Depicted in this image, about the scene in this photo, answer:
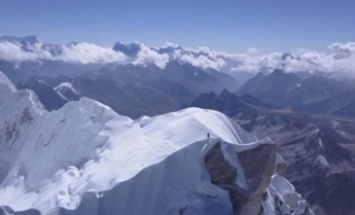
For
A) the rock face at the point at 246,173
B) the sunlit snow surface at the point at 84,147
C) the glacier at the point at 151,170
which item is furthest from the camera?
the sunlit snow surface at the point at 84,147

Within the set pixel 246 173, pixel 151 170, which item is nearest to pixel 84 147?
pixel 151 170

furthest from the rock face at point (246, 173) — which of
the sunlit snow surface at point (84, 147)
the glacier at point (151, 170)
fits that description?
the sunlit snow surface at point (84, 147)

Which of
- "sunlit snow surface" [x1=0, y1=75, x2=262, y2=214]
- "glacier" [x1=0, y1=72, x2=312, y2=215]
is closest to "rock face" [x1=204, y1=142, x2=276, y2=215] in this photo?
"glacier" [x1=0, y1=72, x2=312, y2=215]

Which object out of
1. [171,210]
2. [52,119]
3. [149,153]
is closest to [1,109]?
[52,119]

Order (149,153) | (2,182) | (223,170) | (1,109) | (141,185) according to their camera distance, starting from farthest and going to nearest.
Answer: (1,109)
(2,182)
(149,153)
(141,185)
(223,170)

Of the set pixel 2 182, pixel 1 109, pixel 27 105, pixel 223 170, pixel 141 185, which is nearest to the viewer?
pixel 223 170

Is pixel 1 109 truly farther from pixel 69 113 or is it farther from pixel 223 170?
pixel 223 170

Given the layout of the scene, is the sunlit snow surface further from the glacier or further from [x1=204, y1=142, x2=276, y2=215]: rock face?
[x1=204, y1=142, x2=276, y2=215]: rock face

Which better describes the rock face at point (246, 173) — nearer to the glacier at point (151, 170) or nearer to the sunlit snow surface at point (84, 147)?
the glacier at point (151, 170)

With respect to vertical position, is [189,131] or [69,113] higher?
[189,131]
